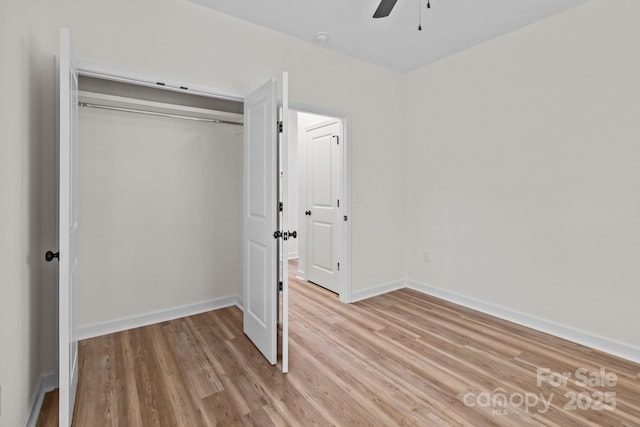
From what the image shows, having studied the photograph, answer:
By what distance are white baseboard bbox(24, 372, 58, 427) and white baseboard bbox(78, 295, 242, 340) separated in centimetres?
65

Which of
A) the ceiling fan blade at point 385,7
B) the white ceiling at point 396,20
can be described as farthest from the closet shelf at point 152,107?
the ceiling fan blade at point 385,7

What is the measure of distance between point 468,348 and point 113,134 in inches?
139

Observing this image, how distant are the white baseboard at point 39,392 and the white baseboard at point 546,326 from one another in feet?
11.6

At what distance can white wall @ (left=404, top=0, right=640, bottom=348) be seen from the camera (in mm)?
2424

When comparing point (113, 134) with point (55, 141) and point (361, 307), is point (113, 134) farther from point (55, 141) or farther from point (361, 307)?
point (361, 307)

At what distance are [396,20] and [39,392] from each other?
3.74 m

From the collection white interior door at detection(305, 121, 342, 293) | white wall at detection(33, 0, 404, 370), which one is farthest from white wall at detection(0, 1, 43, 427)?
white interior door at detection(305, 121, 342, 293)

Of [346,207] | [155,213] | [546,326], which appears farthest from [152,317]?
[546,326]

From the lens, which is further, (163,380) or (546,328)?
(546,328)

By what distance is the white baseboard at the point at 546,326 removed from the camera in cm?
244

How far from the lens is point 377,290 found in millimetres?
3846

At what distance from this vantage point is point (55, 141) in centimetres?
206

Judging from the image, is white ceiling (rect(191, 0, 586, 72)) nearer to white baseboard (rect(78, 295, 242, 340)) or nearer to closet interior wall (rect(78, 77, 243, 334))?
closet interior wall (rect(78, 77, 243, 334))

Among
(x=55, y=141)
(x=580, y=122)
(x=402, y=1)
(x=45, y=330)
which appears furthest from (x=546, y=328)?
(x=55, y=141)
